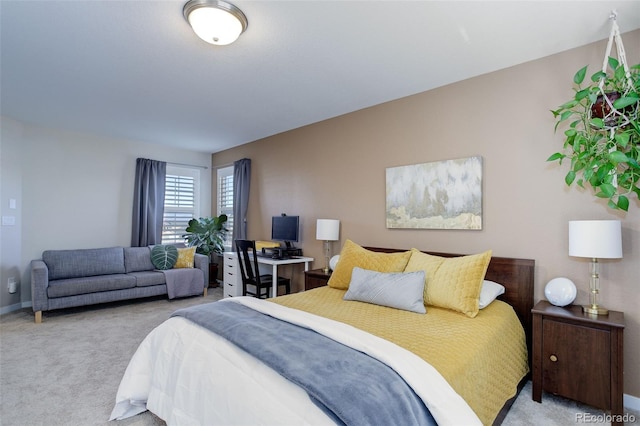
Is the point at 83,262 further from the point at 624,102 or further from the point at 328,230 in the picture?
the point at 624,102

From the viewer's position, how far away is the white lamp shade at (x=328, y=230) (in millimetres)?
3836

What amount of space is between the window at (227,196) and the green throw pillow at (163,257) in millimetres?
1053

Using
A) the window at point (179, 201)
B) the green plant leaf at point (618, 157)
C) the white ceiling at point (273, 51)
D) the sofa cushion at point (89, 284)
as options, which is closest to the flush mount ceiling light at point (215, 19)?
the white ceiling at point (273, 51)

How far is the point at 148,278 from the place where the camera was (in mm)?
4680

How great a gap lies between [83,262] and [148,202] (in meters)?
1.33

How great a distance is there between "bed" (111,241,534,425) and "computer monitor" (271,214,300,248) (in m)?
1.82

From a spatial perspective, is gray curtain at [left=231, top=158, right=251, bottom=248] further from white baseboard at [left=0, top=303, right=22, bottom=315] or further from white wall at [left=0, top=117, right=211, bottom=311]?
white baseboard at [left=0, top=303, right=22, bottom=315]

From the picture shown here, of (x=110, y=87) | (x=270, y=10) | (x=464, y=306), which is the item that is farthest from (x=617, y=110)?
(x=110, y=87)

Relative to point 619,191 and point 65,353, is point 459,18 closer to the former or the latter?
point 619,191

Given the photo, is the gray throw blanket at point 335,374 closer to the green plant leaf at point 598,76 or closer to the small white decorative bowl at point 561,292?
the small white decorative bowl at point 561,292

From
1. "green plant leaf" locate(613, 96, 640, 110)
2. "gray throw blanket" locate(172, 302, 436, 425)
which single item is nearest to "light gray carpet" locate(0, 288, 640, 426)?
"gray throw blanket" locate(172, 302, 436, 425)

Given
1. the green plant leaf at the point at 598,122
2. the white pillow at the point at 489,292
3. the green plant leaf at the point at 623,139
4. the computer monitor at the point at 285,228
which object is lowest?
the white pillow at the point at 489,292

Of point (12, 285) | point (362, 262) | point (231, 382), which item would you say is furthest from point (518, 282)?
point (12, 285)

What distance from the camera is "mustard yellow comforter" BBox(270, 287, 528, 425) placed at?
5.21 feet
